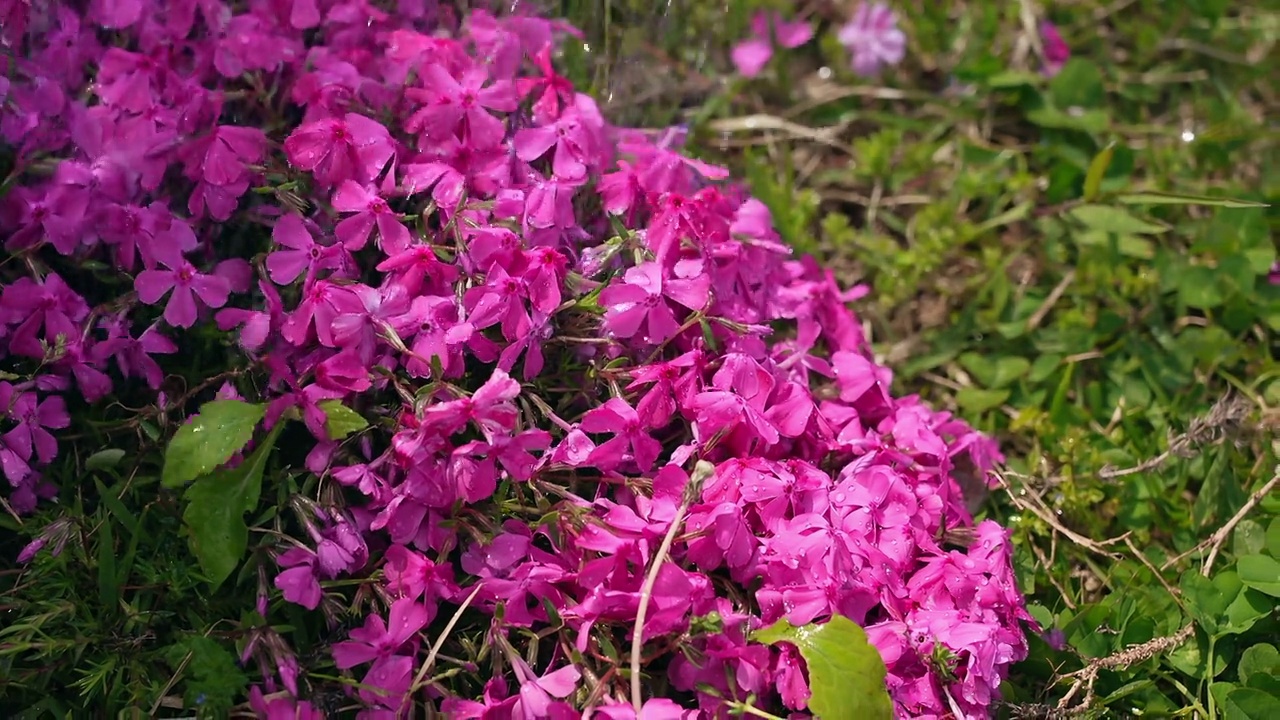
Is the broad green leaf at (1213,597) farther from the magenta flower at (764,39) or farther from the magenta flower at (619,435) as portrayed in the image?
Result: the magenta flower at (764,39)

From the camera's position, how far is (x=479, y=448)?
1.62 meters

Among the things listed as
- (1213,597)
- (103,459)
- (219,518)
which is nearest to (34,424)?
(103,459)

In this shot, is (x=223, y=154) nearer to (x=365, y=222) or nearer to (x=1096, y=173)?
(x=365, y=222)

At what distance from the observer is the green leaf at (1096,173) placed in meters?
2.70

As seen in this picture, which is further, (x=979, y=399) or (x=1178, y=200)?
(x=979, y=399)

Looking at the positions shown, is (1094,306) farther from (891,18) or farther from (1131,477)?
(891,18)

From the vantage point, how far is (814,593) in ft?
5.54

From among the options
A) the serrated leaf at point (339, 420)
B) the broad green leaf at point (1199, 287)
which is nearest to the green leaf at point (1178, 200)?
the broad green leaf at point (1199, 287)

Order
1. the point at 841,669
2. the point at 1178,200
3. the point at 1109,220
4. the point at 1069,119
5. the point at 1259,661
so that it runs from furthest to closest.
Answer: the point at 1069,119 → the point at 1109,220 → the point at 1178,200 → the point at 1259,661 → the point at 841,669

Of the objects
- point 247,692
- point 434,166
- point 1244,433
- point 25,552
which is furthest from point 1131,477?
point 25,552

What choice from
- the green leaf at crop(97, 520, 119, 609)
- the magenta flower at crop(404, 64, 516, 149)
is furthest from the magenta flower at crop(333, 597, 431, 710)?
the magenta flower at crop(404, 64, 516, 149)

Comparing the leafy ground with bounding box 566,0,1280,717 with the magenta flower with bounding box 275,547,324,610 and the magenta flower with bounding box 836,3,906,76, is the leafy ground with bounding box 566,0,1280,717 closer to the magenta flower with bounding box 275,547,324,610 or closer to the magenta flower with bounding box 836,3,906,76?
the magenta flower with bounding box 836,3,906,76

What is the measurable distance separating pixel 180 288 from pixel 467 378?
0.53m

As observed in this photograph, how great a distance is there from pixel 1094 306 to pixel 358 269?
6.24 ft
